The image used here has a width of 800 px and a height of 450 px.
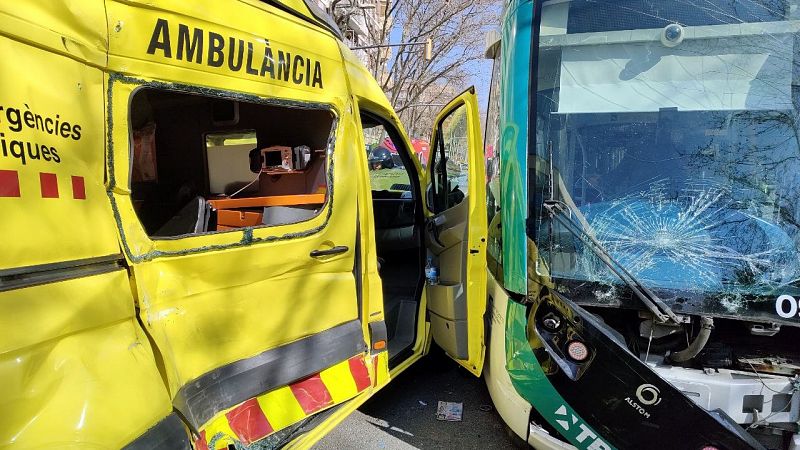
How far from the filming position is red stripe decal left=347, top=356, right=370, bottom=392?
9.11 ft

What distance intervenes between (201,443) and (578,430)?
1.71m

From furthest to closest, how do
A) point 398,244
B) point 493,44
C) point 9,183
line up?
point 398,244 < point 493,44 < point 9,183

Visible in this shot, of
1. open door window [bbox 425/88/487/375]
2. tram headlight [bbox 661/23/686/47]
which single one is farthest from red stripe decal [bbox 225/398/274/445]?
tram headlight [bbox 661/23/686/47]

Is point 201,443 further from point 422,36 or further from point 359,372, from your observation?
point 422,36

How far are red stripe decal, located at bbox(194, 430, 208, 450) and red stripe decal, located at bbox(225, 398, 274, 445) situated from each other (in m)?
0.15

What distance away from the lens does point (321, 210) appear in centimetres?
262

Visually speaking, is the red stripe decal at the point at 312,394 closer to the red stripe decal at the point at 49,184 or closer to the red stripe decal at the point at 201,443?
the red stripe decal at the point at 201,443

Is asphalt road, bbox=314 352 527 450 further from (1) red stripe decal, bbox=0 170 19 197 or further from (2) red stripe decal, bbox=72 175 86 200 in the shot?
(1) red stripe decal, bbox=0 170 19 197

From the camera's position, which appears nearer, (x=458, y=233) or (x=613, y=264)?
(x=613, y=264)

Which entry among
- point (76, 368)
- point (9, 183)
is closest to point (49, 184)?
point (9, 183)

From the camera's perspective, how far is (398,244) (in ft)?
14.9

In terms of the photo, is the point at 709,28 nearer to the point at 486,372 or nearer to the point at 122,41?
the point at 486,372

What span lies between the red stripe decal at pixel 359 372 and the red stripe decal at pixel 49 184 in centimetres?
170

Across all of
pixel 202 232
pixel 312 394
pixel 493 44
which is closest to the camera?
pixel 202 232
